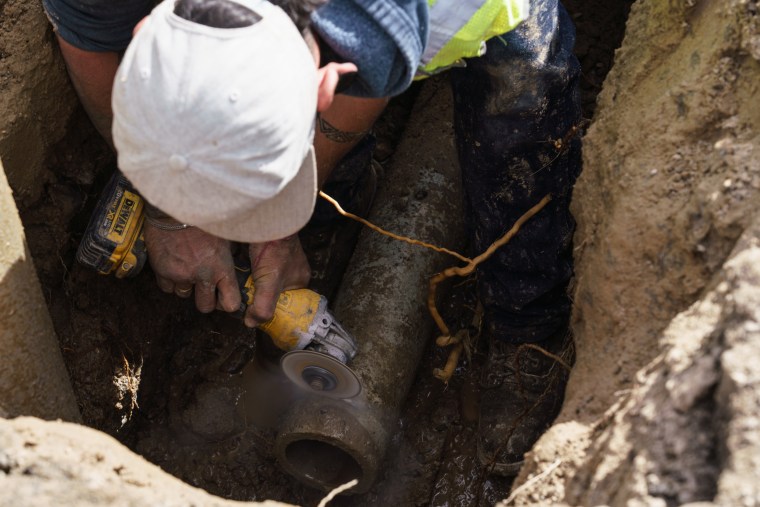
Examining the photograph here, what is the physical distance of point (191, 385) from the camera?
357cm

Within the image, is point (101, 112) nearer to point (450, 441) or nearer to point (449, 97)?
point (449, 97)

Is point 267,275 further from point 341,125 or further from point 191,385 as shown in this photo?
point 191,385

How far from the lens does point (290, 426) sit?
308cm

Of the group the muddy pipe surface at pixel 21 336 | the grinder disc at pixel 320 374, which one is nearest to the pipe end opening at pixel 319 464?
the grinder disc at pixel 320 374

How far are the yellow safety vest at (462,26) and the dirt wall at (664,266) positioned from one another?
40 cm

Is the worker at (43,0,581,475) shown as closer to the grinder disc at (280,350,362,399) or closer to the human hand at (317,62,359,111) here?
the human hand at (317,62,359,111)

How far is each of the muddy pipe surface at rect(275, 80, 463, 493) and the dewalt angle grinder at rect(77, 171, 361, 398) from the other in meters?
0.13

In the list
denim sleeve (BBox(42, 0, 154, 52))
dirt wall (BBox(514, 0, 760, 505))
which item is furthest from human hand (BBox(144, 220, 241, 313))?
dirt wall (BBox(514, 0, 760, 505))

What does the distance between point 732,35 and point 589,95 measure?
1.76 metres

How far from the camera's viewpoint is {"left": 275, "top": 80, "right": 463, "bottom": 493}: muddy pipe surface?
121 inches

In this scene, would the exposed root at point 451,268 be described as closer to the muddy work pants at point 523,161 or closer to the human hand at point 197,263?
the muddy work pants at point 523,161

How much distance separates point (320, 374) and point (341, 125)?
861 millimetres

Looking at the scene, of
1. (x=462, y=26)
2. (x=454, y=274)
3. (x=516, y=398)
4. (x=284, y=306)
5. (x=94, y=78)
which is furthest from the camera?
(x=516, y=398)

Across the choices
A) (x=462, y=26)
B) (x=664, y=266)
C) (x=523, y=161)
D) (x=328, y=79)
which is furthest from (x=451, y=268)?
(x=328, y=79)
